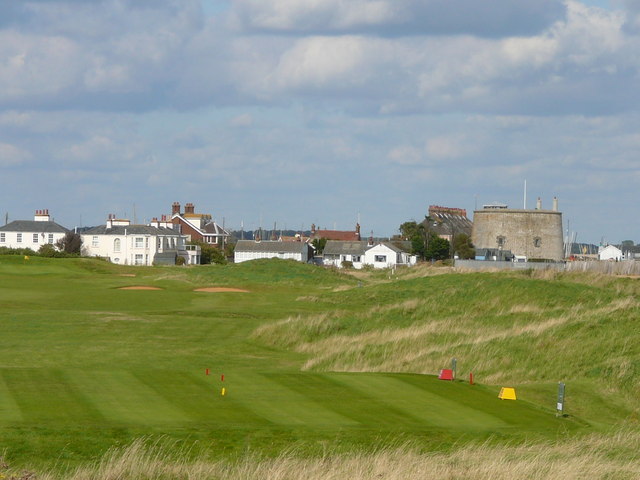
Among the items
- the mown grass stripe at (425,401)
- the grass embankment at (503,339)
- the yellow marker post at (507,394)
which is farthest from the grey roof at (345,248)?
the yellow marker post at (507,394)

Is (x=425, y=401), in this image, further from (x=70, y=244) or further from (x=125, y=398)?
(x=70, y=244)

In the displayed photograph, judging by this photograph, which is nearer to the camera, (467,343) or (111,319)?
(467,343)

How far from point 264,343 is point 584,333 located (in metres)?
11.4

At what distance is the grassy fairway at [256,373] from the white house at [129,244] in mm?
58058

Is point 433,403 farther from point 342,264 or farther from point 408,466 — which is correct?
point 342,264

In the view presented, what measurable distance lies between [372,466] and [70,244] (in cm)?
10739

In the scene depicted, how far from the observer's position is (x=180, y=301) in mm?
57125

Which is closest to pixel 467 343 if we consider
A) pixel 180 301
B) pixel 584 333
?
pixel 584 333

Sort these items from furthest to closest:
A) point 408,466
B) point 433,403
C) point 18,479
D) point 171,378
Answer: point 171,378
point 433,403
point 408,466
point 18,479

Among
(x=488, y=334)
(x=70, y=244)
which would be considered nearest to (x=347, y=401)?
(x=488, y=334)

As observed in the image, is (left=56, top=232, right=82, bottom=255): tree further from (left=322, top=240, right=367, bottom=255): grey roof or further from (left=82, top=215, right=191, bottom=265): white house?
(left=322, top=240, right=367, bottom=255): grey roof

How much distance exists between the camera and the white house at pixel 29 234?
12412cm

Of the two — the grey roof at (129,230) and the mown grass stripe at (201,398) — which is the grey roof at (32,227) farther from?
the mown grass stripe at (201,398)

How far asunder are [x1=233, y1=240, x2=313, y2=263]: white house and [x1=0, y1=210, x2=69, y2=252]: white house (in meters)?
22.3
